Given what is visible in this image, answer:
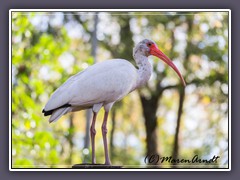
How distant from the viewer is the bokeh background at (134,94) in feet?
28.9

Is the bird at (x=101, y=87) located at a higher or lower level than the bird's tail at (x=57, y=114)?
higher

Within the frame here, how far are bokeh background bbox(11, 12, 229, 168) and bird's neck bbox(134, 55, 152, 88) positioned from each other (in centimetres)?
112

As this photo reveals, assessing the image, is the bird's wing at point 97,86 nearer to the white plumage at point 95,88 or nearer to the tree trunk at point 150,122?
the white plumage at point 95,88

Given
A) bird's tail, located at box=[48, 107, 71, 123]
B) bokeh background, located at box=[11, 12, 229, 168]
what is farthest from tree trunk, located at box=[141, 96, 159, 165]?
bird's tail, located at box=[48, 107, 71, 123]

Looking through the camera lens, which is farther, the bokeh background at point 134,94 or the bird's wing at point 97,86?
the bokeh background at point 134,94

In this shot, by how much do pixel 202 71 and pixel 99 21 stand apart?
283 cm

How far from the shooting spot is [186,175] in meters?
6.89

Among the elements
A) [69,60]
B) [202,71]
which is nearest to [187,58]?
[202,71]

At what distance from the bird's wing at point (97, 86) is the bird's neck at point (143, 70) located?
0.06m

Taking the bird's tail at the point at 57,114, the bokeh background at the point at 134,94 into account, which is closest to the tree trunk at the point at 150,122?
the bokeh background at the point at 134,94

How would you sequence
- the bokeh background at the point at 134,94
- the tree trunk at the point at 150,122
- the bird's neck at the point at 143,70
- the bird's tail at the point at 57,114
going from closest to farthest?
the bird's tail at the point at 57,114 < the bird's neck at the point at 143,70 < the bokeh background at the point at 134,94 < the tree trunk at the point at 150,122

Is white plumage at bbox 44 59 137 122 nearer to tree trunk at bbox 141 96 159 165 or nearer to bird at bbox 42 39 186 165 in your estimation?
bird at bbox 42 39 186 165

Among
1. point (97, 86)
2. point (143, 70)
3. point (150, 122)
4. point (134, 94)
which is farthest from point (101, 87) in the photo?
point (134, 94)
